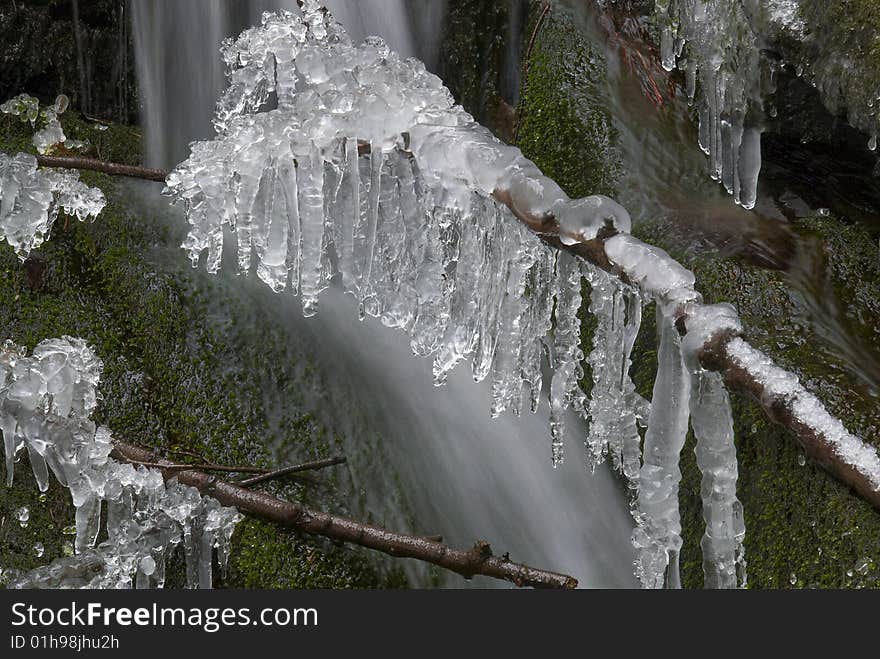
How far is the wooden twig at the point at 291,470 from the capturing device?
311 centimetres

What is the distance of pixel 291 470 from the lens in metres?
3.18

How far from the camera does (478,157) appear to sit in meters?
1.89

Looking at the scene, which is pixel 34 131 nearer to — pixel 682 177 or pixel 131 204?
pixel 131 204

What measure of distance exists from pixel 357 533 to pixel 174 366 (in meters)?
1.09

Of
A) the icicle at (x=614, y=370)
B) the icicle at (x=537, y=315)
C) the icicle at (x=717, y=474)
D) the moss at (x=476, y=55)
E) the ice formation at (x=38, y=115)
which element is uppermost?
the moss at (x=476, y=55)

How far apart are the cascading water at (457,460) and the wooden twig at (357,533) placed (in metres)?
0.33

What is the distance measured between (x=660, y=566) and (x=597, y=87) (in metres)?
2.74

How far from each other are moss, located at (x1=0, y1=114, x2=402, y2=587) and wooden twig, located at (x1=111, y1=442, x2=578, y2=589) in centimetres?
17

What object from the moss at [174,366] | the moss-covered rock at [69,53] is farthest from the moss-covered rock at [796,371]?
the moss-covered rock at [69,53]

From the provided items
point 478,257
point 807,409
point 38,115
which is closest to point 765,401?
point 807,409

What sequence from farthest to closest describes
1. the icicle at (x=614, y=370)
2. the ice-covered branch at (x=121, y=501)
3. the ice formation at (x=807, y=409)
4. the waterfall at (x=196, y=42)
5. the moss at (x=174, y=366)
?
the waterfall at (x=196, y=42)
the moss at (x=174, y=366)
the ice-covered branch at (x=121, y=501)
the icicle at (x=614, y=370)
the ice formation at (x=807, y=409)

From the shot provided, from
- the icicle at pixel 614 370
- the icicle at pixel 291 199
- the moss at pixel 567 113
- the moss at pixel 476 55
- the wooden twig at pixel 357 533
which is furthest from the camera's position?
the moss at pixel 476 55

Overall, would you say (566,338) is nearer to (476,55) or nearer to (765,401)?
(765,401)

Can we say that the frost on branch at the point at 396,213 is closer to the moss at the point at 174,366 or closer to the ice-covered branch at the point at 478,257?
the ice-covered branch at the point at 478,257
